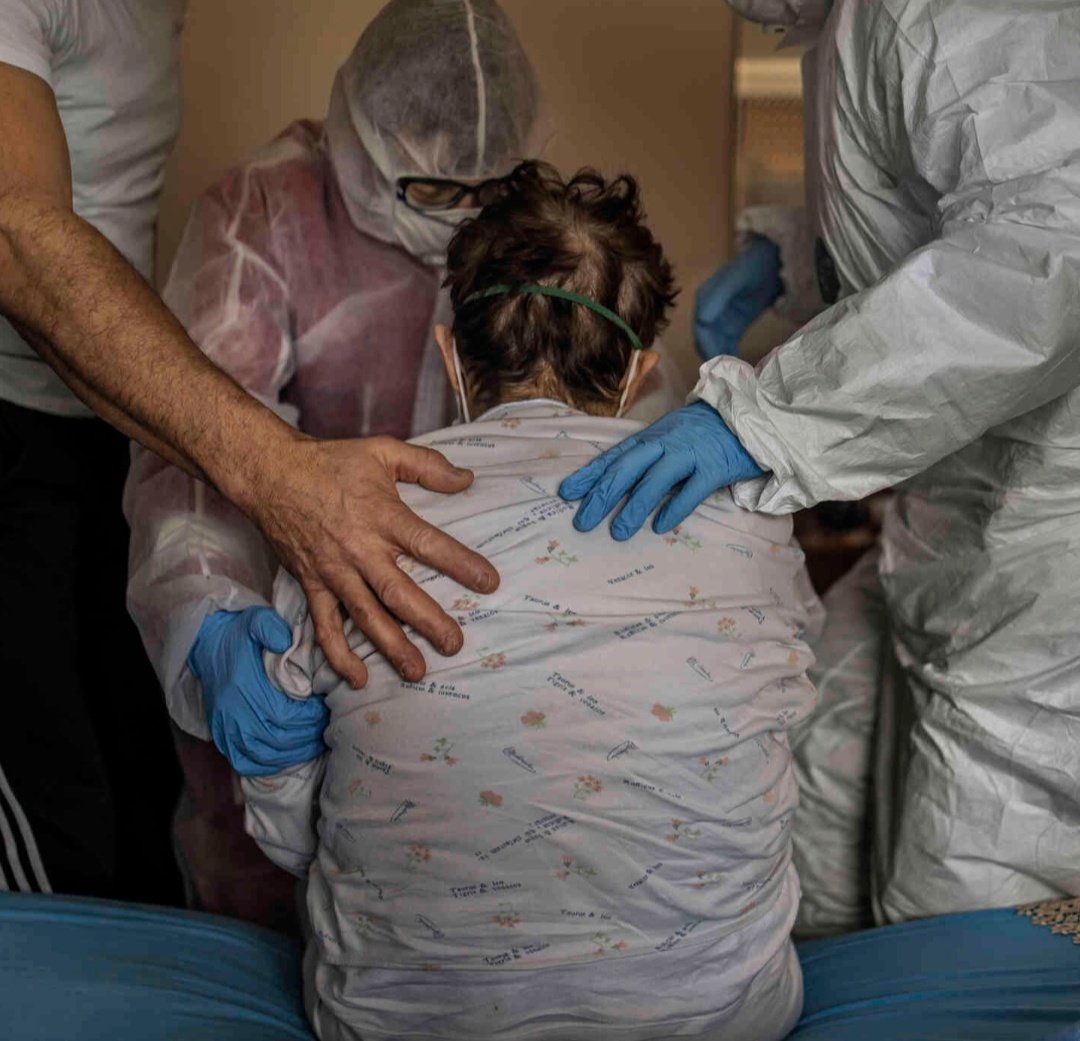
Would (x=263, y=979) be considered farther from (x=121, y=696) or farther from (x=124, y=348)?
(x=124, y=348)

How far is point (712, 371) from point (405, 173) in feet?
1.75

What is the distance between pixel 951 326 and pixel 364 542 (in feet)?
1.64

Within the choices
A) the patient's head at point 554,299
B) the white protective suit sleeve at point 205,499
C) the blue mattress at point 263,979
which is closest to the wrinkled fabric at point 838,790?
the blue mattress at point 263,979

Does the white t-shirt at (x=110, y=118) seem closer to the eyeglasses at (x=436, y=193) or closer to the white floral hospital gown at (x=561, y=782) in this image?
the eyeglasses at (x=436, y=193)

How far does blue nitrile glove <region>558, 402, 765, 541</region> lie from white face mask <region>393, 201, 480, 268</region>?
0.51 m

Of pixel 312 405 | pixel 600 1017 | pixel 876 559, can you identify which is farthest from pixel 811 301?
pixel 600 1017

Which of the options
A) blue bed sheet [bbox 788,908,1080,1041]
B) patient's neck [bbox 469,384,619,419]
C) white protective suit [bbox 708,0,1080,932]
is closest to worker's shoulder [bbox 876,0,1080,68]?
white protective suit [bbox 708,0,1080,932]

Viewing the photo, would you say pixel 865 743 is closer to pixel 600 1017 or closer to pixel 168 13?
pixel 600 1017

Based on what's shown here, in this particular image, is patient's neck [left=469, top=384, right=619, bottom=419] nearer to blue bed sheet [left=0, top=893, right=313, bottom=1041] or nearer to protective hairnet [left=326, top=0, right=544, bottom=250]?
protective hairnet [left=326, top=0, right=544, bottom=250]

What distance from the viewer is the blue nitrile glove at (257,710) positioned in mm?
1169

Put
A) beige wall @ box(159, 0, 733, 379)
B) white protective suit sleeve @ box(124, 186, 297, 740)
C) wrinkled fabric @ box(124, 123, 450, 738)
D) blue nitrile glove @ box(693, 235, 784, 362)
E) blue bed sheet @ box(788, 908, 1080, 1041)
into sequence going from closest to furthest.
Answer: blue bed sheet @ box(788, 908, 1080, 1041) → white protective suit sleeve @ box(124, 186, 297, 740) → wrinkled fabric @ box(124, 123, 450, 738) → blue nitrile glove @ box(693, 235, 784, 362) → beige wall @ box(159, 0, 733, 379)

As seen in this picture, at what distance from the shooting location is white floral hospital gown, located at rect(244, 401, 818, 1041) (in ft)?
3.41

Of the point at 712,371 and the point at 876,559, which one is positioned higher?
the point at 712,371

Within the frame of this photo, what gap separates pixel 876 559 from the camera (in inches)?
69.2
